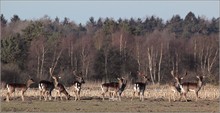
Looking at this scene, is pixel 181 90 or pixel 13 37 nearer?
pixel 181 90

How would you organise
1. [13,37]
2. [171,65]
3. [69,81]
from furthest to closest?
[171,65], [13,37], [69,81]

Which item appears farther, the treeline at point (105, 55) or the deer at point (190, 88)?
the treeline at point (105, 55)

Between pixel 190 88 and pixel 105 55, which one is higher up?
pixel 105 55

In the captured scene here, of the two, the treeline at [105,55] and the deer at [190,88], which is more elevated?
the treeline at [105,55]

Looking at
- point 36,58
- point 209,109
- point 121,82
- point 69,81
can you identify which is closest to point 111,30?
point 36,58

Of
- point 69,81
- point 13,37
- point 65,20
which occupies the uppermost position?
point 65,20

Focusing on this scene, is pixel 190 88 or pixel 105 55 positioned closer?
pixel 190 88

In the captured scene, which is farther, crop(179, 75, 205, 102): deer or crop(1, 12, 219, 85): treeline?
crop(1, 12, 219, 85): treeline

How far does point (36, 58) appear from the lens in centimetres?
6625

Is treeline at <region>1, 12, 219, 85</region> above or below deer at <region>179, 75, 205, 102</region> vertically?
above

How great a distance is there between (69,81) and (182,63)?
2424 centimetres

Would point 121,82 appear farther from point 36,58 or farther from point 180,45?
point 180,45

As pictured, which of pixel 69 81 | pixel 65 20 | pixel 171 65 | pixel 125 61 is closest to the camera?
pixel 69 81

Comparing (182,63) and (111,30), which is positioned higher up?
(111,30)
